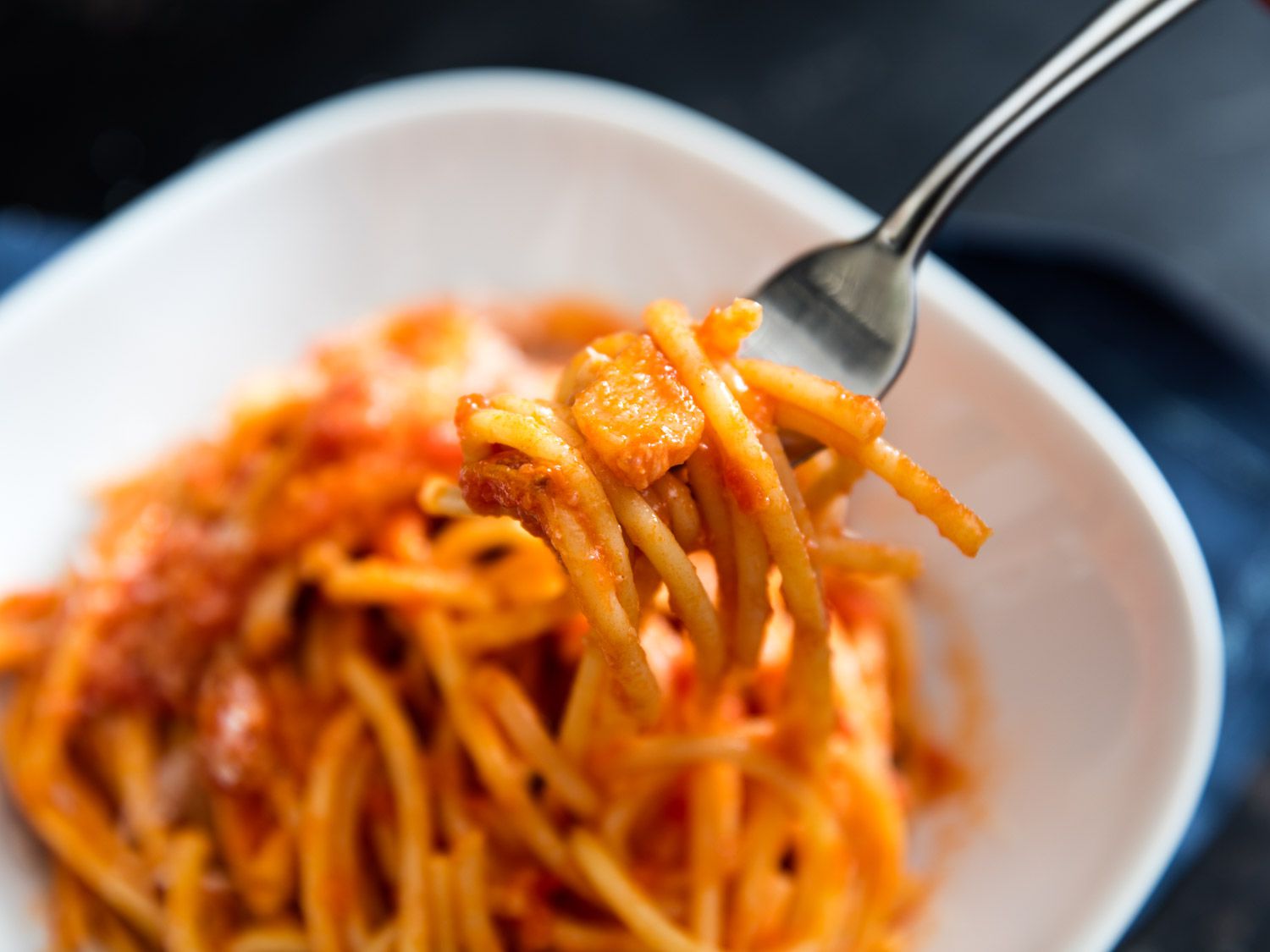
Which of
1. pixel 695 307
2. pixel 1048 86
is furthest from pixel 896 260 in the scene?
pixel 695 307

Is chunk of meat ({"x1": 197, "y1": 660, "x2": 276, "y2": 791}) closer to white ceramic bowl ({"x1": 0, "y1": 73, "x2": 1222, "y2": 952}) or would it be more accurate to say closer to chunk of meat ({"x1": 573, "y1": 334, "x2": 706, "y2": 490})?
white ceramic bowl ({"x1": 0, "y1": 73, "x2": 1222, "y2": 952})

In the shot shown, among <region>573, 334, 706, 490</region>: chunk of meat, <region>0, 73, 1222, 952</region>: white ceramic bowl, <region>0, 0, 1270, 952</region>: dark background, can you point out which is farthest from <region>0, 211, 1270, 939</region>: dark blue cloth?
<region>573, 334, 706, 490</region>: chunk of meat

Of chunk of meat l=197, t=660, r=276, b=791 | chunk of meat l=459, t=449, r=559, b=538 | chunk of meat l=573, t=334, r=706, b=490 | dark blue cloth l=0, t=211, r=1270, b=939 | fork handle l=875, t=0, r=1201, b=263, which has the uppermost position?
fork handle l=875, t=0, r=1201, b=263

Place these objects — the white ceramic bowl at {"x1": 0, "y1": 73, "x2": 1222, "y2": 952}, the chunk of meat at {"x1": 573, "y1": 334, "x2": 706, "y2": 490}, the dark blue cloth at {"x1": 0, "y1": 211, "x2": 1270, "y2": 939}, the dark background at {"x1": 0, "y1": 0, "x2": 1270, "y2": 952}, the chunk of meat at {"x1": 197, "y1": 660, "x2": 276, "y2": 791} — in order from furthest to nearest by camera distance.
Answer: the dark background at {"x1": 0, "y1": 0, "x2": 1270, "y2": 952} < the dark blue cloth at {"x1": 0, "y1": 211, "x2": 1270, "y2": 939} < the chunk of meat at {"x1": 197, "y1": 660, "x2": 276, "y2": 791} < the white ceramic bowl at {"x1": 0, "y1": 73, "x2": 1222, "y2": 952} < the chunk of meat at {"x1": 573, "y1": 334, "x2": 706, "y2": 490}

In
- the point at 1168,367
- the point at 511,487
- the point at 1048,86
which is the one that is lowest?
the point at 1168,367

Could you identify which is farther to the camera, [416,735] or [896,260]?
[416,735]

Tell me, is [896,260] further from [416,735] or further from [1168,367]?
[1168,367]
